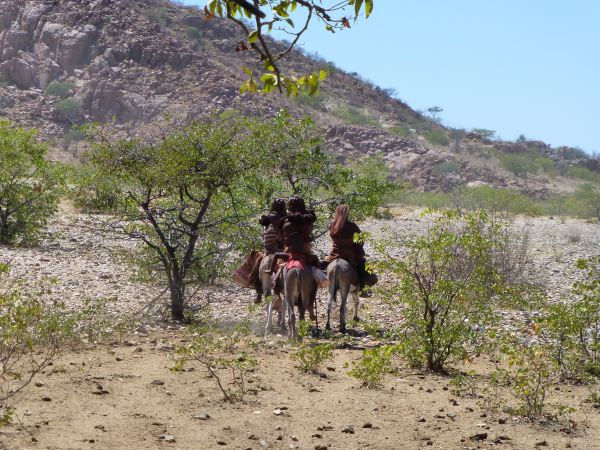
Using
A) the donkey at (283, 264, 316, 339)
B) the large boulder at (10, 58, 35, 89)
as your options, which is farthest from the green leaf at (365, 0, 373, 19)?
the large boulder at (10, 58, 35, 89)

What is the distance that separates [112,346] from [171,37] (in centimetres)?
5625

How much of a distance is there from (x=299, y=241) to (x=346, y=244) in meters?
0.84

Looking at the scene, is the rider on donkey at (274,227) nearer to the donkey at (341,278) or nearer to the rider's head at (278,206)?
the rider's head at (278,206)

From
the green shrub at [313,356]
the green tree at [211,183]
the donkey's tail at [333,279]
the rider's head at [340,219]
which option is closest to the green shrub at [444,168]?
the green tree at [211,183]

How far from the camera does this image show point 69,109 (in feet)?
176

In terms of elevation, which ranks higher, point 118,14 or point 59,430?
point 118,14

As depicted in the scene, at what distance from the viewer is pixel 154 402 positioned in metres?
6.67

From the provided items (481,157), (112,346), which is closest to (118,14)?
(481,157)

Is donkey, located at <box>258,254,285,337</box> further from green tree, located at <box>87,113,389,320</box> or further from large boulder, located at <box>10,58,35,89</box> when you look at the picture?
large boulder, located at <box>10,58,35,89</box>

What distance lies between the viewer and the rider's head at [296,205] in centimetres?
1068

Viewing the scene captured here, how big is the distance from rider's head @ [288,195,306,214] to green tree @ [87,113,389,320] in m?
1.09

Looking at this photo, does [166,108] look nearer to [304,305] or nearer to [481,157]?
[481,157]

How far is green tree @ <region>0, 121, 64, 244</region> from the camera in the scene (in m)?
17.8

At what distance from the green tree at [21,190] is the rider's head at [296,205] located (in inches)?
344
